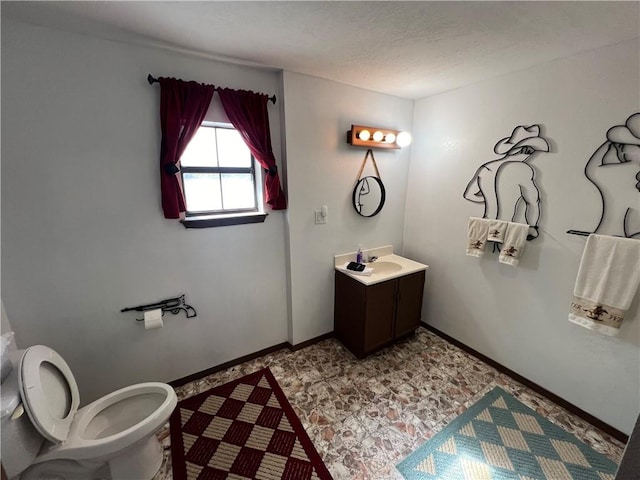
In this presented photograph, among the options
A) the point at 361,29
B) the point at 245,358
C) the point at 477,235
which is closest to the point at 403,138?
the point at 477,235

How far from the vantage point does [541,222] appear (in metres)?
1.79

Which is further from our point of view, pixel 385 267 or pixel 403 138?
pixel 385 267

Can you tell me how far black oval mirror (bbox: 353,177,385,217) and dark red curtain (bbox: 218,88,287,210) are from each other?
30.2 inches

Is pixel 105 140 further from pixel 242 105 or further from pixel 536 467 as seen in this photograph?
pixel 536 467

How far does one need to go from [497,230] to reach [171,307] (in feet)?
8.22

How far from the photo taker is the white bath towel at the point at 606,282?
1.41 meters

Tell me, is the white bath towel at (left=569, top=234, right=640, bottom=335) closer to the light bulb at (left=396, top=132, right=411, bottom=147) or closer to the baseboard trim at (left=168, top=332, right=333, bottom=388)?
the light bulb at (left=396, top=132, right=411, bottom=147)

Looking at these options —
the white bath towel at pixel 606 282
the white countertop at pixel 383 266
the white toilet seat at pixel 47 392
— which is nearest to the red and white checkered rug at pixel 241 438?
the white toilet seat at pixel 47 392

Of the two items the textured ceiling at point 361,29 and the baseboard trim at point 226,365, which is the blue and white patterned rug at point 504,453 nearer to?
the baseboard trim at point 226,365

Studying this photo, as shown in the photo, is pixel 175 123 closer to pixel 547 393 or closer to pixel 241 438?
pixel 241 438

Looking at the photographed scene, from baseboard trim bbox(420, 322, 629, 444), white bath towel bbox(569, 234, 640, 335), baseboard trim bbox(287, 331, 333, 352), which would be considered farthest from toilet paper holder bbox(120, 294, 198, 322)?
white bath towel bbox(569, 234, 640, 335)

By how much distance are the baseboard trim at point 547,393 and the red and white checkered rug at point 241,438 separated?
1.66 m

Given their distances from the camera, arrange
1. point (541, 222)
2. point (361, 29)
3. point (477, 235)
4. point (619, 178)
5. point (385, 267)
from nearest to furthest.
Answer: point (361, 29)
point (619, 178)
point (541, 222)
point (477, 235)
point (385, 267)

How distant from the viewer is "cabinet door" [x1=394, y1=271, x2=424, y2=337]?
231cm
